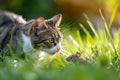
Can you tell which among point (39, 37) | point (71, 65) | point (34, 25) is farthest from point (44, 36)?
point (71, 65)

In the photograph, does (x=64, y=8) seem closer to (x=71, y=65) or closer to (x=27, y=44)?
(x=27, y=44)

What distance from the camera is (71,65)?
422 centimetres

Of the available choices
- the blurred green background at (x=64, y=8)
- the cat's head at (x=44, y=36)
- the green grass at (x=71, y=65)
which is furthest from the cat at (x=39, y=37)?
the blurred green background at (x=64, y=8)

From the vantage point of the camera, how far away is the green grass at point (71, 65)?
3.38 metres

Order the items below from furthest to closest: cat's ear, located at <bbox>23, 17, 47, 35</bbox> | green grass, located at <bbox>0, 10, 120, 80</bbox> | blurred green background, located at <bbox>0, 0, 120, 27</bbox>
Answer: blurred green background, located at <bbox>0, 0, 120, 27</bbox> < cat's ear, located at <bbox>23, 17, 47, 35</bbox> < green grass, located at <bbox>0, 10, 120, 80</bbox>

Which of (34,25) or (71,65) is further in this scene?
(34,25)

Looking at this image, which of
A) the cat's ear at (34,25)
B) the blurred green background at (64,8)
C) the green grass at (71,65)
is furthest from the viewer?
the blurred green background at (64,8)

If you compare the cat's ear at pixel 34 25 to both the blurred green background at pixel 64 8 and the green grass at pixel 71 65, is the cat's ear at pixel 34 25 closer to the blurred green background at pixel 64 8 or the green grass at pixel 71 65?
the green grass at pixel 71 65

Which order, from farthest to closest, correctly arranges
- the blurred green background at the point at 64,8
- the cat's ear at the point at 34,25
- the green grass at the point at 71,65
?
1. the blurred green background at the point at 64,8
2. the cat's ear at the point at 34,25
3. the green grass at the point at 71,65

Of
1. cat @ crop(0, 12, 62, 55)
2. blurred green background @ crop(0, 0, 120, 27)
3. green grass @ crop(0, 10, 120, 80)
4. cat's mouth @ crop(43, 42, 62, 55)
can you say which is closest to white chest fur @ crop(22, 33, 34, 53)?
cat @ crop(0, 12, 62, 55)

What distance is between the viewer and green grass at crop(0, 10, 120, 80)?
338cm

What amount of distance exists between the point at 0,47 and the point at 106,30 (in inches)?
47.6

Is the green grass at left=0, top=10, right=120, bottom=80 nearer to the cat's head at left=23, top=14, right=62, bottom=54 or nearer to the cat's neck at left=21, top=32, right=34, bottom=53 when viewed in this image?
the cat's head at left=23, top=14, right=62, bottom=54

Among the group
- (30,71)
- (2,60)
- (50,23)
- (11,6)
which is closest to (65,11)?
(11,6)
